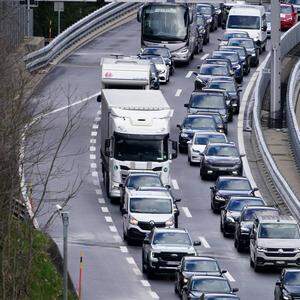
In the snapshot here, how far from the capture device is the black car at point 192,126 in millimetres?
73812

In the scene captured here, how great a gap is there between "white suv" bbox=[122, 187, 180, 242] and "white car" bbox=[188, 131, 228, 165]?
38.2ft

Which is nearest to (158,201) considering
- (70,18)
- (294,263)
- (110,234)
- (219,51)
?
(110,234)

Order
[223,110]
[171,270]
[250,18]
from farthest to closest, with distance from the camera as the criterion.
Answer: [250,18] < [223,110] < [171,270]

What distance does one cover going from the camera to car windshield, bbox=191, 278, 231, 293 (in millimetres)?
48622

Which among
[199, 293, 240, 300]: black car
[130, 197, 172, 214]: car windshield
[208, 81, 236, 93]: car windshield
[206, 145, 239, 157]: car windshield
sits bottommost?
[208, 81, 236, 93]: car windshield

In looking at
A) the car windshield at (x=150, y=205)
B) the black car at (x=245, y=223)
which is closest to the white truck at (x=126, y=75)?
the car windshield at (x=150, y=205)

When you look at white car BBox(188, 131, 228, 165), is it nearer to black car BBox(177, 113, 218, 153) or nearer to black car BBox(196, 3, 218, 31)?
black car BBox(177, 113, 218, 153)

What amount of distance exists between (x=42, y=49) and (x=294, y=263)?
40.9 metres

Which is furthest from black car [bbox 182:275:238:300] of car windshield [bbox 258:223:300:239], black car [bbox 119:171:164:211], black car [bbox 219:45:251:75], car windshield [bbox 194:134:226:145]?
black car [bbox 219:45:251:75]

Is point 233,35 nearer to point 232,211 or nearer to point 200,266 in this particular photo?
point 232,211

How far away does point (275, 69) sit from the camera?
80375 millimetres

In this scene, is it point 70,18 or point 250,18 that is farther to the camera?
point 70,18

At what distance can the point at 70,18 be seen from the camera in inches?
5256

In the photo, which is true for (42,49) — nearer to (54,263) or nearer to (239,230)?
(239,230)
